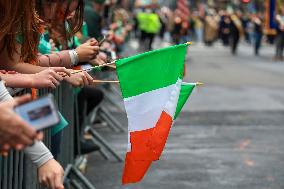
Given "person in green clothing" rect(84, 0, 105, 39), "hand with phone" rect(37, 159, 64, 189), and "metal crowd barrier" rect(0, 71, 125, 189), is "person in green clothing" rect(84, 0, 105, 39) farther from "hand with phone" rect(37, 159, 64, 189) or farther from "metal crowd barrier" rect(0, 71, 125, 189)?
"hand with phone" rect(37, 159, 64, 189)

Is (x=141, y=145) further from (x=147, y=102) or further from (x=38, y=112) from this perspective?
(x=38, y=112)

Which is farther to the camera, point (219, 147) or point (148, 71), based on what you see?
point (219, 147)

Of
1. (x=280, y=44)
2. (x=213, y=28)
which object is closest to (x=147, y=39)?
(x=280, y=44)

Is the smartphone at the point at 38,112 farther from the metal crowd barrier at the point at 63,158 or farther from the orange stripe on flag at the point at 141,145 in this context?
the orange stripe on flag at the point at 141,145

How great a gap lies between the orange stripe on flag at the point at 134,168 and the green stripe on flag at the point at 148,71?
1.29 ft

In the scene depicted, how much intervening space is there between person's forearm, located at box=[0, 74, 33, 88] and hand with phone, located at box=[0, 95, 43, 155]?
5.21 ft

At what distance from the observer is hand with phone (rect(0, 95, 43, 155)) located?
9.40ft

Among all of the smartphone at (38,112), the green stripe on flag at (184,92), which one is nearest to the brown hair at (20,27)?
the green stripe on flag at (184,92)

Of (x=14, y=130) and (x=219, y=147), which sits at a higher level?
(x=14, y=130)

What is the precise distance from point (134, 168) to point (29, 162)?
86 cm

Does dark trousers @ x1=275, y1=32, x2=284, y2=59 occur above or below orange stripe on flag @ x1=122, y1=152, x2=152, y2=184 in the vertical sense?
below

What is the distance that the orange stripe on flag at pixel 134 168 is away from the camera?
5238mm

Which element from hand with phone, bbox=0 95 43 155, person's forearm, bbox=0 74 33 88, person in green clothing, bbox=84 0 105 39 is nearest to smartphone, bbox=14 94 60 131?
hand with phone, bbox=0 95 43 155

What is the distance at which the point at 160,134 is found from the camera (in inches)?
209
